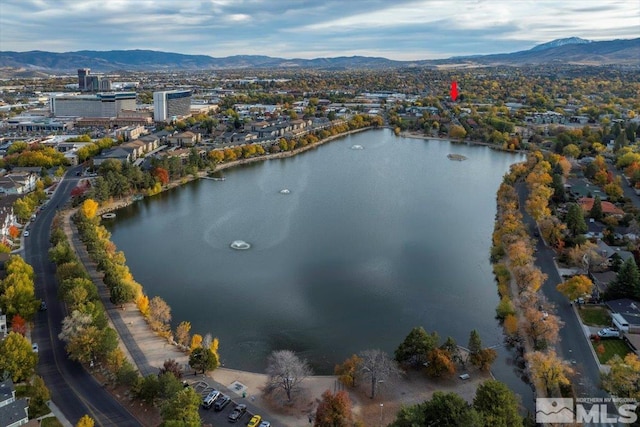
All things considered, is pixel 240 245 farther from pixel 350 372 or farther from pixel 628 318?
pixel 628 318

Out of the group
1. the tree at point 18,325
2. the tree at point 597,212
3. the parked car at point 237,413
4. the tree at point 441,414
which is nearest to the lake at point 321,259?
the parked car at point 237,413

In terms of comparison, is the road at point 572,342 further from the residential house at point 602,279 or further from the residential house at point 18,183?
the residential house at point 18,183

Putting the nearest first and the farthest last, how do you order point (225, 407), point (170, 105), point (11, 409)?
1. point (11, 409)
2. point (225, 407)
3. point (170, 105)

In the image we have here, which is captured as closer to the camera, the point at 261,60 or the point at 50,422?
the point at 50,422

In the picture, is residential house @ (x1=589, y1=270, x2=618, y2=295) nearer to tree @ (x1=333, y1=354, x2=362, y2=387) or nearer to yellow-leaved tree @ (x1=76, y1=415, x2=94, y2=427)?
tree @ (x1=333, y1=354, x2=362, y2=387)

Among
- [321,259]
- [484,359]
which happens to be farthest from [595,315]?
[321,259]
